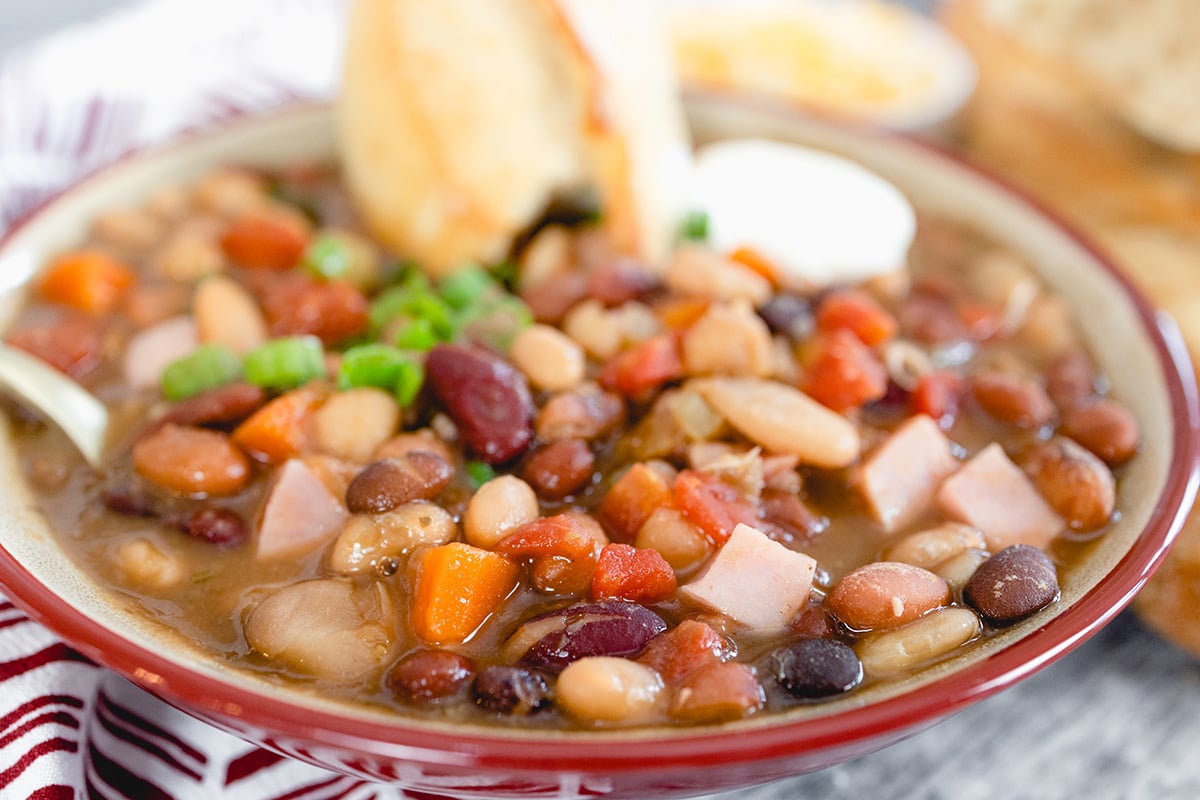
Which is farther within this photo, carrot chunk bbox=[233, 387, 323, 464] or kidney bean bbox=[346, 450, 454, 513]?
carrot chunk bbox=[233, 387, 323, 464]

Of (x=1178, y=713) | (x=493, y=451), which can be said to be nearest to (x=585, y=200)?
(x=493, y=451)

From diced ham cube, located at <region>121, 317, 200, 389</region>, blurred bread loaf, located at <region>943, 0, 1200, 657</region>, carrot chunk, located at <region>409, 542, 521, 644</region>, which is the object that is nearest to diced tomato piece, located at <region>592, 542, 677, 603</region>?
carrot chunk, located at <region>409, 542, 521, 644</region>

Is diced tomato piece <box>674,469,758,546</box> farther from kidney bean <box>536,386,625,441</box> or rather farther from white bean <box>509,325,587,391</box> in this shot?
white bean <box>509,325,587,391</box>

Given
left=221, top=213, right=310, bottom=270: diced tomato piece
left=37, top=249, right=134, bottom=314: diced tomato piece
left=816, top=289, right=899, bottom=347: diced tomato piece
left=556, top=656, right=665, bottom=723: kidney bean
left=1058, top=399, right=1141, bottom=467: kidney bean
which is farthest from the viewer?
left=221, top=213, right=310, bottom=270: diced tomato piece

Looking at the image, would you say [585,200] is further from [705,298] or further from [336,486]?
[336,486]

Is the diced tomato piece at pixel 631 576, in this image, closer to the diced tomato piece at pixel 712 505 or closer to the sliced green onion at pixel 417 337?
the diced tomato piece at pixel 712 505

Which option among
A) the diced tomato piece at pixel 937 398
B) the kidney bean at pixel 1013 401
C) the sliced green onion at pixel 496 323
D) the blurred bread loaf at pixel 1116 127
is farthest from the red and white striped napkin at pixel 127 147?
the blurred bread loaf at pixel 1116 127
